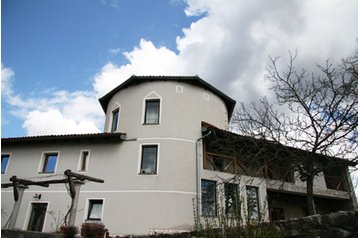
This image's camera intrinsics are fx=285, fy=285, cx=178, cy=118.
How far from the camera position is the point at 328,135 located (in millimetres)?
10086

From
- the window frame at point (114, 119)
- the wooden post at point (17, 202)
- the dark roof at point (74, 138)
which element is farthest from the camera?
the window frame at point (114, 119)

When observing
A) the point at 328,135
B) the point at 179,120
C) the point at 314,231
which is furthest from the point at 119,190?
the point at 314,231

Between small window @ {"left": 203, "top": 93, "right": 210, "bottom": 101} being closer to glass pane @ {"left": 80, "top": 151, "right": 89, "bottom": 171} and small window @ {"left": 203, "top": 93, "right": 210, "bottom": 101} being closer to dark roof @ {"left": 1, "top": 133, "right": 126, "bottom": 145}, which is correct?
dark roof @ {"left": 1, "top": 133, "right": 126, "bottom": 145}

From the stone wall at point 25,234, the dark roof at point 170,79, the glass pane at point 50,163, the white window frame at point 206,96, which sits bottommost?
the stone wall at point 25,234

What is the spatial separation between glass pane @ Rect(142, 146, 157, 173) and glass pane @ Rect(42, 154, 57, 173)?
5.04 m

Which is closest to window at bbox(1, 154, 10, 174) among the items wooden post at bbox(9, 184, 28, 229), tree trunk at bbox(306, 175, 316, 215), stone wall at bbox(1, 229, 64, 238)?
wooden post at bbox(9, 184, 28, 229)

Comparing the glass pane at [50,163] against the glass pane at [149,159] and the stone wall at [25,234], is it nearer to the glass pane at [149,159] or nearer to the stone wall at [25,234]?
the glass pane at [149,159]

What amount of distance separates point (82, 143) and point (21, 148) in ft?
12.7

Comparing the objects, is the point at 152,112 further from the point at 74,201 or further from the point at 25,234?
the point at 25,234

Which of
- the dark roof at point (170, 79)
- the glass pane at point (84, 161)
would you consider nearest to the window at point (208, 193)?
the dark roof at point (170, 79)

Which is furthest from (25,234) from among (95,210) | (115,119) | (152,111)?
(115,119)

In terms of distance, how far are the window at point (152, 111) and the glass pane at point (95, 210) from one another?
4799 mm

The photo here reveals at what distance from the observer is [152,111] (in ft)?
52.4

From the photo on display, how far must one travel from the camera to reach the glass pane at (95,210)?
13.7 meters
